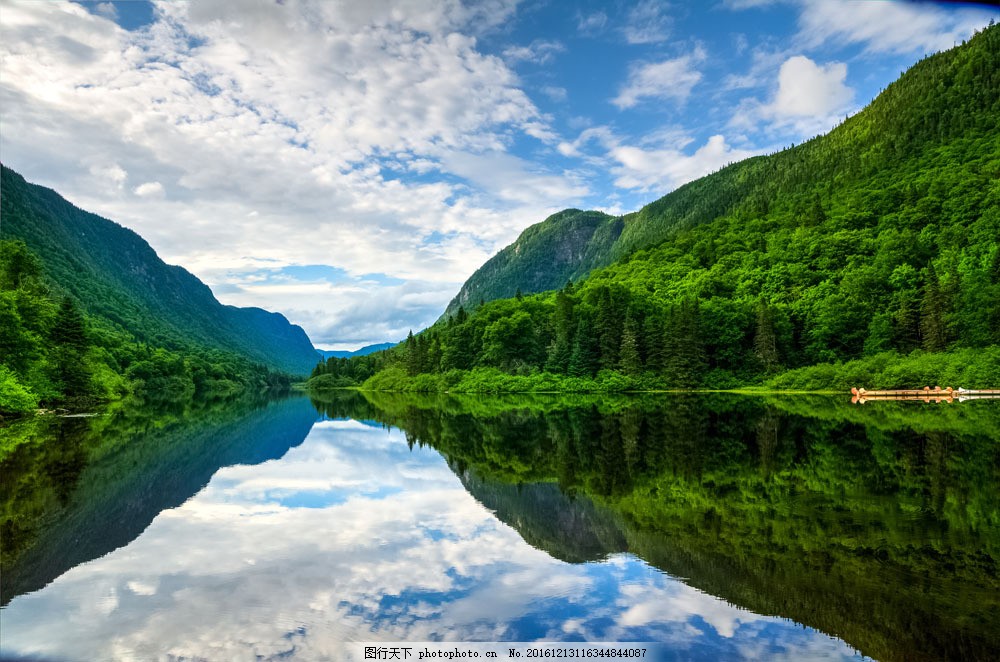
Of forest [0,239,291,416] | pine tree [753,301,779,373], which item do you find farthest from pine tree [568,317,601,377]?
forest [0,239,291,416]

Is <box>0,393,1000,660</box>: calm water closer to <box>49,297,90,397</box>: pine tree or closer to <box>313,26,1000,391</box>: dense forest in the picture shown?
<box>49,297,90,397</box>: pine tree

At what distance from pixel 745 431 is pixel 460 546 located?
61.6 feet

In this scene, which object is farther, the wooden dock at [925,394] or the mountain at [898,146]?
the mountain at [898,146]

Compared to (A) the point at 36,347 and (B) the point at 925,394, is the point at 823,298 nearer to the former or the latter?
(B) the point at 925,394

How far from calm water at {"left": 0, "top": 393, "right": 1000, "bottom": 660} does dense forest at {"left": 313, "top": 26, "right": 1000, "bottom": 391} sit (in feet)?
182

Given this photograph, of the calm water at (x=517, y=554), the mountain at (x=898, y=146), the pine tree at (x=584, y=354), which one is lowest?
the calm water at (x=517, y=554)

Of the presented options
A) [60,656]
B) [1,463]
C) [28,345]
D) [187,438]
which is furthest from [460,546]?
[28,345]

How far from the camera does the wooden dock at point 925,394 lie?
1971 inches

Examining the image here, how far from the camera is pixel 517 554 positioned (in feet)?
31.2

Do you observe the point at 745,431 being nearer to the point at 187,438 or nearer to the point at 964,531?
the point at 964,531

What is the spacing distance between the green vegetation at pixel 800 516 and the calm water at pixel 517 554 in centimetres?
5

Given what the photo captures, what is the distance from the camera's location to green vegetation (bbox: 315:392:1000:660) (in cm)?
667

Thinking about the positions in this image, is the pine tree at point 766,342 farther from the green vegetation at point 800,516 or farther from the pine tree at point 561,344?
the green vegetation at point 800,516

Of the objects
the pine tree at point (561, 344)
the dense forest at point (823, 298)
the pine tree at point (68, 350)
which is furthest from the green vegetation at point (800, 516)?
the pine tree at point (561, 344)
